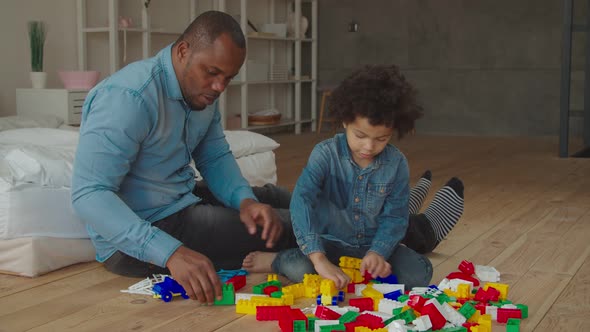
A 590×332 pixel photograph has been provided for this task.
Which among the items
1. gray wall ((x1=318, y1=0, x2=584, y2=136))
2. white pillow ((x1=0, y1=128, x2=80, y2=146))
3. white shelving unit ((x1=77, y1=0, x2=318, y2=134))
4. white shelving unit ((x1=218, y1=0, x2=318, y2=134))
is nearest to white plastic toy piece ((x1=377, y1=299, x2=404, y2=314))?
white pillow ((x1=0, y1=128, x2=80, y2=146))

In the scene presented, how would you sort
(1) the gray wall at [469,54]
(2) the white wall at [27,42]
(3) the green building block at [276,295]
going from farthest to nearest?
1. (1) the gray wall at [469,54]
2. (2) the white wall at [27,42]
3. (3) the green building block at [276,295]

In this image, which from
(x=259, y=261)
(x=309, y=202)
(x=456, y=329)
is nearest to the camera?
(x=456, y=329)

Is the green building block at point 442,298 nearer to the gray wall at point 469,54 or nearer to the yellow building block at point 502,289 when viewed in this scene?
the yellow building block at point 502,289

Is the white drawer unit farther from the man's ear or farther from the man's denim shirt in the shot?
the man's ear

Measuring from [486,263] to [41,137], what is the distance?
2.08 metres

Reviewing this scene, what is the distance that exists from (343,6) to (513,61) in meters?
2.16

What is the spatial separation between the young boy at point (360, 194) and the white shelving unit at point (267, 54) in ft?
13.3

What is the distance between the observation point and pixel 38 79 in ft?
17.1

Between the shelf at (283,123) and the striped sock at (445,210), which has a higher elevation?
the striped sock at (445,210)

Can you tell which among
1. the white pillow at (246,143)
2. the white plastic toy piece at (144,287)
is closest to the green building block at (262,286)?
the white plastic toy piece at (144,287)

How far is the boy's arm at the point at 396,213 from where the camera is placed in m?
2.31

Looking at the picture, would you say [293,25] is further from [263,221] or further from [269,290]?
[269,290]

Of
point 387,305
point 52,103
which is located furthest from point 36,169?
point 52,103

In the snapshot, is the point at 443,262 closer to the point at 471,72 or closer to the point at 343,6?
the point at 471,72
